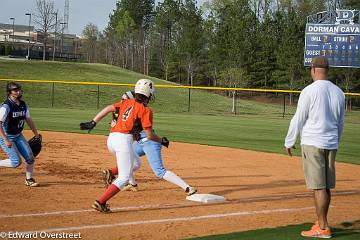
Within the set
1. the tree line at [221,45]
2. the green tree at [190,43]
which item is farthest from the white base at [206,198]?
the green tree at [190,43]

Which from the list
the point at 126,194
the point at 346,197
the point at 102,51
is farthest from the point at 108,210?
the point at 102,51

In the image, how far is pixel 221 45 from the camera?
202 feet

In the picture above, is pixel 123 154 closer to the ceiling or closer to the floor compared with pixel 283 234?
closer to the ceiling

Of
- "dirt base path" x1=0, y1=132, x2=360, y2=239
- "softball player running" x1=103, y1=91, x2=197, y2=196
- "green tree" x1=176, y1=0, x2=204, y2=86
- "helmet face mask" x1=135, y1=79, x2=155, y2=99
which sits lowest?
"dirt base path" x1=0, y1=132, x2=360, y2=239

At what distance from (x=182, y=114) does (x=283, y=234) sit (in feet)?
97.4

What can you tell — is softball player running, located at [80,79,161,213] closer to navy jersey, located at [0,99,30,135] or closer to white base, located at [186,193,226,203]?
white base, located at [186,193,226,203]

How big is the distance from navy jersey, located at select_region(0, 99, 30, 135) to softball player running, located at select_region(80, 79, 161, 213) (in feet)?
7.39

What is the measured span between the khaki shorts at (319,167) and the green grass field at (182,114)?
62 centimetres

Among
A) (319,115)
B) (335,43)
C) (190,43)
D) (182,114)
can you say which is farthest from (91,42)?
(319,115)

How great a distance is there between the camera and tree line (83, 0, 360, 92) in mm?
55625

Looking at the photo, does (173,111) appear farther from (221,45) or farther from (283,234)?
(283,234)

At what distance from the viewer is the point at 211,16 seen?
73875 millimetres

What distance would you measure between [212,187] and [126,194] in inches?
67.5

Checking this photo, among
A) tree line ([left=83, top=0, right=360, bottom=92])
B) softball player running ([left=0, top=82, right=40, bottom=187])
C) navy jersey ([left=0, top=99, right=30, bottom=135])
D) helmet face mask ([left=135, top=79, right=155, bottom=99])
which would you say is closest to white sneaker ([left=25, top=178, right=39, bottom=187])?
softball player running ([left=0, top=82, right=40, bottom=187])
